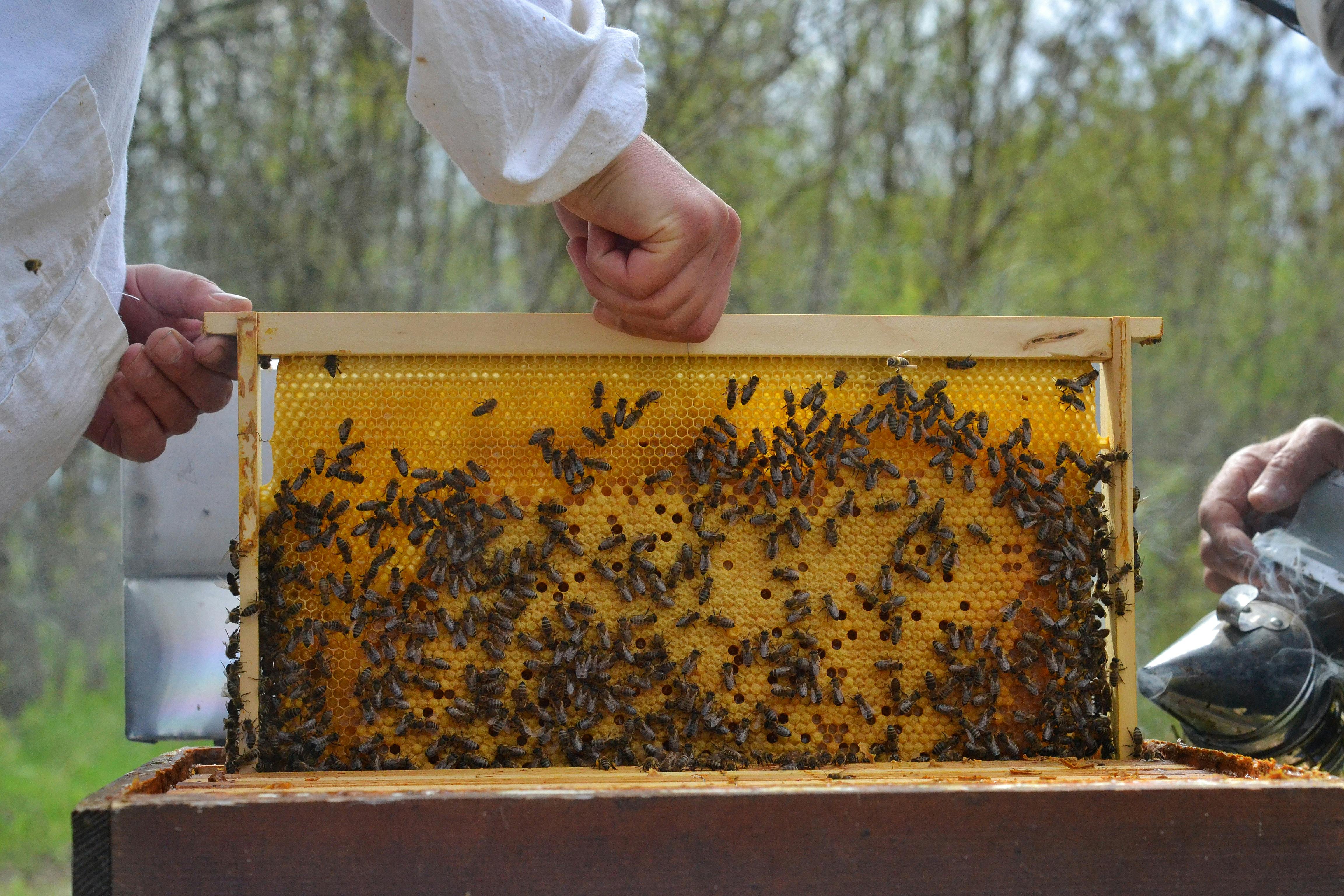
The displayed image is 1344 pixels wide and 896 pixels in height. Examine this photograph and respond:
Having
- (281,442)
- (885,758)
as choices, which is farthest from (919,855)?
(281,442)

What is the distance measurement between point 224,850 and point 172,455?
1.72 m

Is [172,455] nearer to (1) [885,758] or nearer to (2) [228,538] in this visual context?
(2) [228,538]

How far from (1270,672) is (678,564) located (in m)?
1.70

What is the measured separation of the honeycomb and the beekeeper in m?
0.32

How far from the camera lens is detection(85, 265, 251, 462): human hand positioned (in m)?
2.44

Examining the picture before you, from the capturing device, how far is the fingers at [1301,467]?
3.15 m

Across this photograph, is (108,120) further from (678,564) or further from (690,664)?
(690,664)

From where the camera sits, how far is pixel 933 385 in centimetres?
247

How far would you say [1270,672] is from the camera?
8.87 feet

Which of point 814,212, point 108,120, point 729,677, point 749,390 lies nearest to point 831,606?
point 729,677

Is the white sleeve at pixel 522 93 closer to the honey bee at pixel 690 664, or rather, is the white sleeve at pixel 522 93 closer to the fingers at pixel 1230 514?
the honey bee at pixel 690 664

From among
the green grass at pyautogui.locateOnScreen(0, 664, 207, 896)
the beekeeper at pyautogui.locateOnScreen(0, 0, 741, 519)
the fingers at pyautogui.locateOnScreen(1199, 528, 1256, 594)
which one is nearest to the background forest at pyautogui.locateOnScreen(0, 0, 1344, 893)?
the green grass at pyautogui.locateOnScreen(0, 664, 207, 896)

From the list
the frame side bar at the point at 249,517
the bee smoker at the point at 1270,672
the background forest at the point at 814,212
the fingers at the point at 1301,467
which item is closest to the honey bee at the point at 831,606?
the bee smoker at the point at 1270,672

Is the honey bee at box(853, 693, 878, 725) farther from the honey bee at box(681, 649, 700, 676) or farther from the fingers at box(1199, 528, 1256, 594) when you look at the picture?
the fingers at box(1199, 528, 1256, 594)
